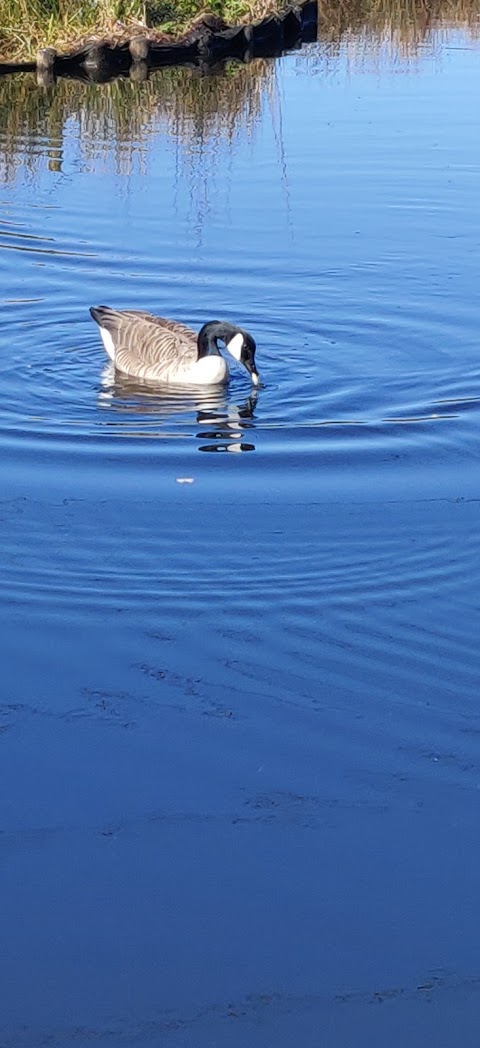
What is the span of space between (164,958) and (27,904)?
0.48m

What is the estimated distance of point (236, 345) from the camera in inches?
394

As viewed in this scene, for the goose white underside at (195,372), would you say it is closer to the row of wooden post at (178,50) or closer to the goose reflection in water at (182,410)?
the goose reflection in water at (182,410)

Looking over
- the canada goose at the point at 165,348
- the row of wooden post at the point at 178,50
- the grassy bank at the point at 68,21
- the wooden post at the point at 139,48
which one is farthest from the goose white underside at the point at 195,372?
the wooden post at the point at 139,48

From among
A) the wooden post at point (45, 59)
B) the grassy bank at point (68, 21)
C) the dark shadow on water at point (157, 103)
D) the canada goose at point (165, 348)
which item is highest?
the grassy bank at point (68, 21)

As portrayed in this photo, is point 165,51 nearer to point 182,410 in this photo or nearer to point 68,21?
point 68,21

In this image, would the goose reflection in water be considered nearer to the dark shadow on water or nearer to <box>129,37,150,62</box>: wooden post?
the dark shadow on water

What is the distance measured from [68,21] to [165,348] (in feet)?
51.6

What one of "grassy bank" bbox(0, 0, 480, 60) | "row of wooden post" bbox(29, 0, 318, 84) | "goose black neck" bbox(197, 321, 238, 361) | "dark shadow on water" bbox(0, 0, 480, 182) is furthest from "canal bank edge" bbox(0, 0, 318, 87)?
"goose black neck" bbox(197, 321, 238, 361)

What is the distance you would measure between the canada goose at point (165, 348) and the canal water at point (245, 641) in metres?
0.17

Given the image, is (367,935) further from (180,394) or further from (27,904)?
(180,394)

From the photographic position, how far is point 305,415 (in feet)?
30.9

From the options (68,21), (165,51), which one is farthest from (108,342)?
(165,51)

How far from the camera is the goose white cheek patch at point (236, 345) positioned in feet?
32.6

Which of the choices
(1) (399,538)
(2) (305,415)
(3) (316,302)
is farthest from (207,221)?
(1) (399,538)
